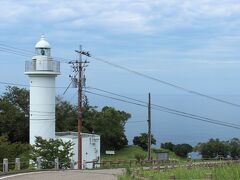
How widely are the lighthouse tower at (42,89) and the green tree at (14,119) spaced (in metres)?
12.2

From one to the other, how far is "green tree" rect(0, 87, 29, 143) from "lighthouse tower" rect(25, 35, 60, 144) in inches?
480

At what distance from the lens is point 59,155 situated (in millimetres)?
41000

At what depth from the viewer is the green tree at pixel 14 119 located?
61531mm

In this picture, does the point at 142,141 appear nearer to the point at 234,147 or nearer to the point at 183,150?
the point at 183,150

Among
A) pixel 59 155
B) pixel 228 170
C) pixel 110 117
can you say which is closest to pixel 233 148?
pixel 110 117

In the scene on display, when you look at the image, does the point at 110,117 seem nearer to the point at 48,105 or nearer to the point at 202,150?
the point at 202,150

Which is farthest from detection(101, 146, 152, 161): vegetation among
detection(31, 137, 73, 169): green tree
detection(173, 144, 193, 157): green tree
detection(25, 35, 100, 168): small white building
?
detection(31, 137, 73, 169): green tree

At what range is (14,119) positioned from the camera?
61.6m

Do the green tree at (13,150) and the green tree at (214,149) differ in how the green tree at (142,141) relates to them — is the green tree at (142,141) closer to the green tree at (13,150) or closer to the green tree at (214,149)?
the green tree at (214,149)

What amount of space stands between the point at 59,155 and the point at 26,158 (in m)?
2.42

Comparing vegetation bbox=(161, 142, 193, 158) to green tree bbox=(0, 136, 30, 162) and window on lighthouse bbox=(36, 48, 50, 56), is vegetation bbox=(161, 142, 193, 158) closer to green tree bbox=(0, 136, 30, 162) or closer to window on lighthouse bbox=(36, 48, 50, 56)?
window on lighthouse bbox=(36, 48, 50, 56)

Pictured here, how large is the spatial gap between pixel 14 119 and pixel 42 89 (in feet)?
44.2

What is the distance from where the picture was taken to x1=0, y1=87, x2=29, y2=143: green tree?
61531mm

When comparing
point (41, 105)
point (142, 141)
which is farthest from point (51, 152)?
point (142, 141)
